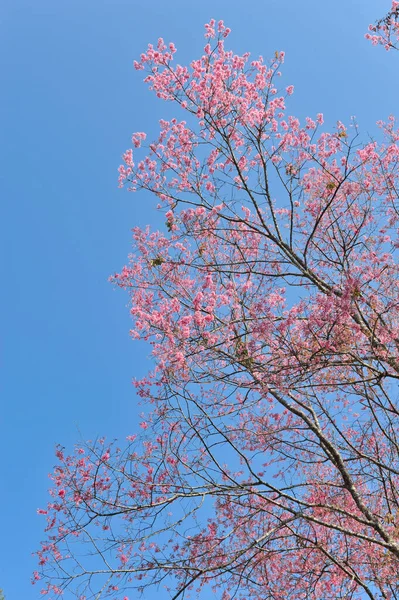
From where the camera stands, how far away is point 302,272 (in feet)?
18.0

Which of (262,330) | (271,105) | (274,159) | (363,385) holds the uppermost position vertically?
(271,105)

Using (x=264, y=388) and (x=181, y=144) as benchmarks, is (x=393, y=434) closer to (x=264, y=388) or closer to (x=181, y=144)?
(x=264, y=388)

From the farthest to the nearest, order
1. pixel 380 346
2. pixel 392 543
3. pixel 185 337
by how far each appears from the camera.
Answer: pixel 185 337
pixel 380 346
pixel 392 543

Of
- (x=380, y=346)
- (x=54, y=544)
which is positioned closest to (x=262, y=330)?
(x=380, y=346)

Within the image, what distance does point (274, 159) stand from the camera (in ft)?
20.2

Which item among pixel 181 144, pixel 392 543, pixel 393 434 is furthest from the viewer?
pixel 181 144

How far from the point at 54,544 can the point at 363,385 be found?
4.02 m

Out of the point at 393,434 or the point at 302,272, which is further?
the point at 393,434

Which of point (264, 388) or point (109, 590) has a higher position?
point (264, 388)

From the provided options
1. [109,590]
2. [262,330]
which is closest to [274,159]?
[262,330]

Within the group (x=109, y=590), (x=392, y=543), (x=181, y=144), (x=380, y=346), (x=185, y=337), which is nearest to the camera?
(x=109, y=590)

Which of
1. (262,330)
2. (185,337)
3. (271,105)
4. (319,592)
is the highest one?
(271,105)

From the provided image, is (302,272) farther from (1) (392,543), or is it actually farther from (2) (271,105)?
(1) (392,543)

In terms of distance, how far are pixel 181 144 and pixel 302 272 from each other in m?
2.88
